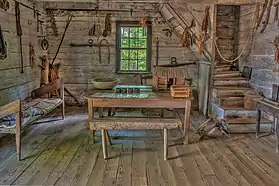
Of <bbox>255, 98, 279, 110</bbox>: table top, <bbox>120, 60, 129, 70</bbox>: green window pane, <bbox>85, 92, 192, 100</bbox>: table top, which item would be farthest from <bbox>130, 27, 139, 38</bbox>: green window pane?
<bbox>255, 98, 279, 110</bbox>: table top

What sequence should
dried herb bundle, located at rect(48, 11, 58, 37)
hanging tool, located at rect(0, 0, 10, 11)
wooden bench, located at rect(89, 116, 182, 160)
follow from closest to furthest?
wooden bench, located at rect(89, 116, 182, 160)
hanging tool, located at rect(0, 0, 10, 11)
dried herb bundle, located at rect(48, 11, 58, 37)

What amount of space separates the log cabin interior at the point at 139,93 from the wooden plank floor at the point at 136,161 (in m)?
0.01

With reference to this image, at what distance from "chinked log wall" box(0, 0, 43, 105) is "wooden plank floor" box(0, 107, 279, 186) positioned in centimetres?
91

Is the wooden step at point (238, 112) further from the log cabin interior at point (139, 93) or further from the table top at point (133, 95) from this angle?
the table top at point (133, 95)

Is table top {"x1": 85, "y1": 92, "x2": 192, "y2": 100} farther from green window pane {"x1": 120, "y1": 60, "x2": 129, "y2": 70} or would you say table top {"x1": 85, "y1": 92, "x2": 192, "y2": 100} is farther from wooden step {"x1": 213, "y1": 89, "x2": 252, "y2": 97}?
green window pane {"x1": 120, "y1": 60, "x2": 129, "y2": 70}

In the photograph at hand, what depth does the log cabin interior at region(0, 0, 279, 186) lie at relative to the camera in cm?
348

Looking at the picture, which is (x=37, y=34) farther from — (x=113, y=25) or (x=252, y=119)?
(x=252, y=119)

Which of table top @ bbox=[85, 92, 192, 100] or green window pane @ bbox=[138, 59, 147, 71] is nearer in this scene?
table top @ bbox=[85, 92, 192, 100]

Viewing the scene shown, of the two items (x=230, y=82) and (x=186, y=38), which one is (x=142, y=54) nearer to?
(x=186, y=38)

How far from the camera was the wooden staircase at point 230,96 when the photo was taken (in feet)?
17.3

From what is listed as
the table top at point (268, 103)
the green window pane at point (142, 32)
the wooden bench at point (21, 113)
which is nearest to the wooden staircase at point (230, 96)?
the table top at point (268, 103)

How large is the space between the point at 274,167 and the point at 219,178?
0.83 m

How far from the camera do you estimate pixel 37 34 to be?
661 cm

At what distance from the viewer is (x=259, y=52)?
5727 mm
